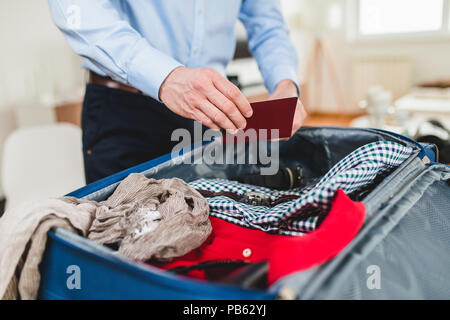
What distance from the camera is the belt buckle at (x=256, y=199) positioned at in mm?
682

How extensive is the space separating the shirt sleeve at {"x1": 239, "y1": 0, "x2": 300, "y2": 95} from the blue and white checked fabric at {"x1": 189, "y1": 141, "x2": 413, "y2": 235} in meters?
0.44

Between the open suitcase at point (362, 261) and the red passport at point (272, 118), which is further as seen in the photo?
the red passport at point (272, 118)

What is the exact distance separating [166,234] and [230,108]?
0.78ft

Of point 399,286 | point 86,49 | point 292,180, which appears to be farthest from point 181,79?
point 399,286

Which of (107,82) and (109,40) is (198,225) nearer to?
(109,40)

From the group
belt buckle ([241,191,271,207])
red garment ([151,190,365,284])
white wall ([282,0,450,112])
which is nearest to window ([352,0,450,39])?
white wall ([282,0,450,112])

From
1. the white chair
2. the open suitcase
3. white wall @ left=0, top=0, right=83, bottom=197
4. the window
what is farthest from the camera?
the window

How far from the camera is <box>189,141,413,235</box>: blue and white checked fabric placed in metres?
0.50

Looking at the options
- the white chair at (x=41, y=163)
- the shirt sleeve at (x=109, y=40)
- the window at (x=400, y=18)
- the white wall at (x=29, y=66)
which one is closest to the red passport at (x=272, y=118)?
the shirt sleeve at (x=109, y=40)

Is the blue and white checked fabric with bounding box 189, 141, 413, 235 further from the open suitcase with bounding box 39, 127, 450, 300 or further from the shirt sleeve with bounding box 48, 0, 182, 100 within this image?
the shirt sleeve with bounding box 48, 0, 182, 100

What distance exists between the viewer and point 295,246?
13.6 inches

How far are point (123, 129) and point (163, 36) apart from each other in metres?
0.23

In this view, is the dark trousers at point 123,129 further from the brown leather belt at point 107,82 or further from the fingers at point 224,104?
the fingers at point 224,104

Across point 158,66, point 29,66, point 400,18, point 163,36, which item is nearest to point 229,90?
point 158,66
